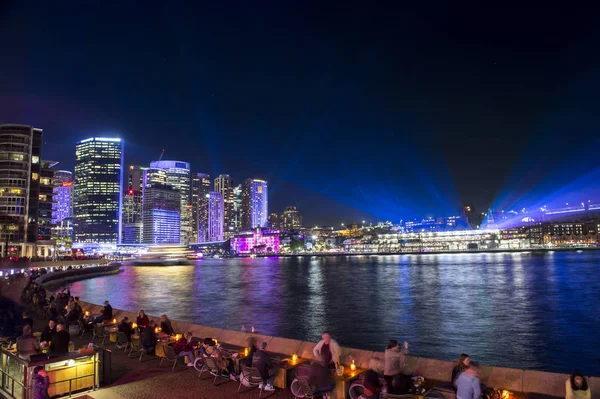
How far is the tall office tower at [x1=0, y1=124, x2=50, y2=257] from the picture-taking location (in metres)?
94.9

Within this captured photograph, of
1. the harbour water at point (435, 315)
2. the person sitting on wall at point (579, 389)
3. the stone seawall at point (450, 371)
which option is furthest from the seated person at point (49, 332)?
the harbour water at point (435, 315)

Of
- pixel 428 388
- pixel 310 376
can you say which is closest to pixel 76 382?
pixel 310 376

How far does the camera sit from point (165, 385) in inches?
424

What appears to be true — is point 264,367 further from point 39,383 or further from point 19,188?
point 19,188

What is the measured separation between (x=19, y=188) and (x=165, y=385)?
347ft

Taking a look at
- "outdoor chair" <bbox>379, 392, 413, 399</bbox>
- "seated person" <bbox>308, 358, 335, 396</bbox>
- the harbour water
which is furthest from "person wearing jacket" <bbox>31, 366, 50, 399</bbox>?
the harbour water

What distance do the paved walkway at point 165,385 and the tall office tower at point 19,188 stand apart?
321 feet

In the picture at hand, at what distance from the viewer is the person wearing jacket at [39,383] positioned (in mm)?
8984

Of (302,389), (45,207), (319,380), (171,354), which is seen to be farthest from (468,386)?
(45,207)

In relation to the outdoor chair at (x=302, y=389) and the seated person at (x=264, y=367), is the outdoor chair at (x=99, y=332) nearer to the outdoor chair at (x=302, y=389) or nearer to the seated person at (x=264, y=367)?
the seated person at (x=264, y=367)

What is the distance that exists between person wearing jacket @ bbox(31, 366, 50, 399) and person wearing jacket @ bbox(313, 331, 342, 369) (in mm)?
5943

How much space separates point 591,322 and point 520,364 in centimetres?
1562

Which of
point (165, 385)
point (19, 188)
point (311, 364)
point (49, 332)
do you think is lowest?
point (165, 385)

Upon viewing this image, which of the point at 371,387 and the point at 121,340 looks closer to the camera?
the point at 371,387
